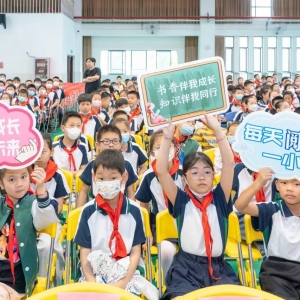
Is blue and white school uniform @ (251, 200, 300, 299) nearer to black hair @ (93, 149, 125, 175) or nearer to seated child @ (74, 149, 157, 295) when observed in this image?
seated child @ (74, 149, 157, 295)

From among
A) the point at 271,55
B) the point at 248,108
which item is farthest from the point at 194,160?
the point at 271,55

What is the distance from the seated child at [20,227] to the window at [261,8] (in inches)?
746

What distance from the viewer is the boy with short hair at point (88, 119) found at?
20.1 feet

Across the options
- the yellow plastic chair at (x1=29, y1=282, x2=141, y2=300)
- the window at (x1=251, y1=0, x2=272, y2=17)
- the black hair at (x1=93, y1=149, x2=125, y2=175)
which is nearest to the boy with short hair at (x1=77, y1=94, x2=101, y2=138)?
the black hair at (x1=93, y1=149, x2=125, y2=175)

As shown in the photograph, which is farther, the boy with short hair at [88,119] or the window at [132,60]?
the window at [132,60]

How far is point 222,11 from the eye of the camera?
64.3 feet

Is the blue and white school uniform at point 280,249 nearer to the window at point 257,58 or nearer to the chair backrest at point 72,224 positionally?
the chair backrest at point 72,224

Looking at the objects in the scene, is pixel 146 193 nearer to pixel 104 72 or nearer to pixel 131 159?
pixel 131 159

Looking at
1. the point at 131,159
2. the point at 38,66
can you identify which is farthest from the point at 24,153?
the point at 38,66

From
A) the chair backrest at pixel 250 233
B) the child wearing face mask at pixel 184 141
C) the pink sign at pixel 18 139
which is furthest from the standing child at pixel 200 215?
the child wearing face mask at pixel 184 141

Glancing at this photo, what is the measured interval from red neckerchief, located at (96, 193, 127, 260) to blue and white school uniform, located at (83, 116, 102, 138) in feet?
11.6

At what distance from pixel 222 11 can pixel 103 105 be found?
529 inches

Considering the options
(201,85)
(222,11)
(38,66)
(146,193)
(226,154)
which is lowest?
(146,193)

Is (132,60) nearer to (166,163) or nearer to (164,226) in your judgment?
(164,226)
